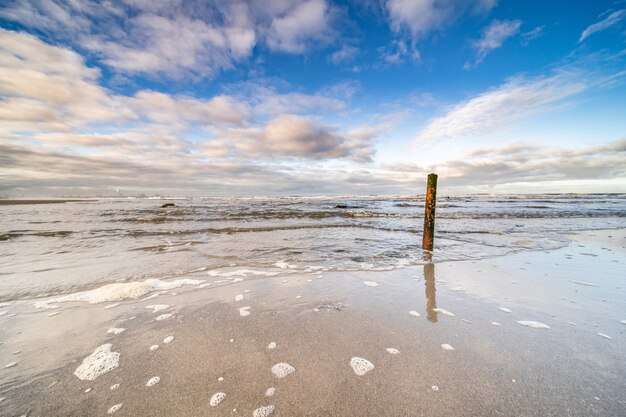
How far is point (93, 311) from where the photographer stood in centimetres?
377

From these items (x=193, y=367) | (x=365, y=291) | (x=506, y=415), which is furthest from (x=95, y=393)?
(x=365, y=291)

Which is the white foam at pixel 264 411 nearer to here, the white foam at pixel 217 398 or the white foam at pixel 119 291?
the white foam at pixel 217 398

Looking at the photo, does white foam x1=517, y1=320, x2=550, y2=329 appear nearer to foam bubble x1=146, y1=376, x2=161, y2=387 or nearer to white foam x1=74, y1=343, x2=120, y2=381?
foam bubble x1=146, y1=376, x2=161, y2=387

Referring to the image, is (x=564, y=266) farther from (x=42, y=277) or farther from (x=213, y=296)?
(x=42, y=277)

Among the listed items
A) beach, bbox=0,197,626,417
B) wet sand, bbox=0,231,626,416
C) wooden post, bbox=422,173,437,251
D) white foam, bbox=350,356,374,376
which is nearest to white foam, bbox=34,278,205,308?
beach, bbox=0,197,626,417

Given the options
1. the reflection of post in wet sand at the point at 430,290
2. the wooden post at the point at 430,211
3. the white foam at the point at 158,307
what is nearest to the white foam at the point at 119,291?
the white foam at the point at 158,307

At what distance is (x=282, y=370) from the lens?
7.81ft

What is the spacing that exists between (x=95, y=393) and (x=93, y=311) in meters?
2.19

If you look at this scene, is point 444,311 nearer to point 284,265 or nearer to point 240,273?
point 284,265

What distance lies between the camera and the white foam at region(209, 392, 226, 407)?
199cm

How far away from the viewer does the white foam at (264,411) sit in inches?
74.2

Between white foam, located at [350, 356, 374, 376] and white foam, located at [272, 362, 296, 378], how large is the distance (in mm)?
578

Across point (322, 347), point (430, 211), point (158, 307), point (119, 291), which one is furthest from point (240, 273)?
point (430, 211)

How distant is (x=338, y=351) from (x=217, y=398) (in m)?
1.22
